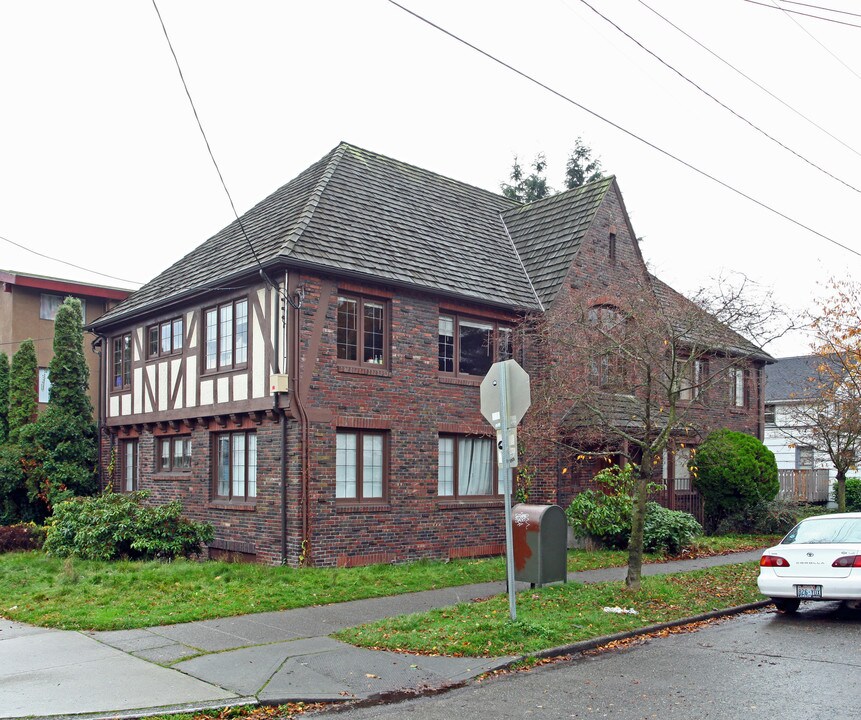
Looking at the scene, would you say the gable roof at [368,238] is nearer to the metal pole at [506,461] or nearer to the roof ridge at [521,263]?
the roof ridge at [521,263]

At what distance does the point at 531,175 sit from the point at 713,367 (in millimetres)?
23731

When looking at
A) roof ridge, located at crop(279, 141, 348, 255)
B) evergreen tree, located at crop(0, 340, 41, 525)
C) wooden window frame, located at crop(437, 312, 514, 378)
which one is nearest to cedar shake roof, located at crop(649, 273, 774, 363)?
wooden window frame, located at crop(437, 312, 514, 378)

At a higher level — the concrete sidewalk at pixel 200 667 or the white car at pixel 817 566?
the white car at pixel 817 566

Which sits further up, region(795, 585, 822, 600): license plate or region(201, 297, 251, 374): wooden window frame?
region(201, 297, 251, 374): wooden window frame

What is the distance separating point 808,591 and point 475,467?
8443mm

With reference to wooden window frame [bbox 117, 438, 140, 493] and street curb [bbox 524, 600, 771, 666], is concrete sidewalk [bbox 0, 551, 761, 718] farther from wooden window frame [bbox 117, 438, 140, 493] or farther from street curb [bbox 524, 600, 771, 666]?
wooden window frame [bbox 117, 438, 140, 493]

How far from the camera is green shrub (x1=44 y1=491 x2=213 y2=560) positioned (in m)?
16.3

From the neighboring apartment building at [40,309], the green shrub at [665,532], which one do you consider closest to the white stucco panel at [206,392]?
the green shrub at [665,532]

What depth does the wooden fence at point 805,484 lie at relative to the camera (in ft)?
99.8

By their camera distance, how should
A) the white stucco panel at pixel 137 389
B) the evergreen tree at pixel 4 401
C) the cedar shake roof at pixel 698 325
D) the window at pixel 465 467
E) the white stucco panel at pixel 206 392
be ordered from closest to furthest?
the cedar shake roof at pixel 698 325
the white stucco panel at pixel 206 392
the window at pixel 465 467
the white stucco panel at pixel 137 389
the evergreen tree at pixel 4 401

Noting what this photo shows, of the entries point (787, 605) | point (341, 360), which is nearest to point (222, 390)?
point (341, 360)

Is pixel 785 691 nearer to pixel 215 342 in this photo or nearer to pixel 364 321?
pixel 364 321

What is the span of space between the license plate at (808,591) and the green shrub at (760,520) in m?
12.1

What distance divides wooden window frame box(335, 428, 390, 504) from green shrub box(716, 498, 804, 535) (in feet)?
35.6
